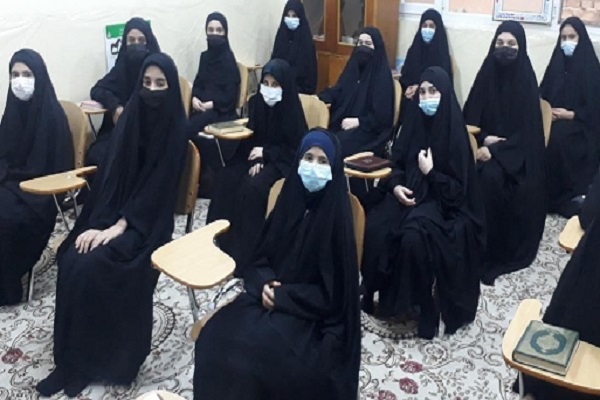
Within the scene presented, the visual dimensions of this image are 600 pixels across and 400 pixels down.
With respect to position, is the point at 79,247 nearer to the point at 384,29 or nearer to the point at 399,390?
the point at 399,390

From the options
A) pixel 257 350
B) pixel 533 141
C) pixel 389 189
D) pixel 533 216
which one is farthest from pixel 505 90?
pixel 257 350

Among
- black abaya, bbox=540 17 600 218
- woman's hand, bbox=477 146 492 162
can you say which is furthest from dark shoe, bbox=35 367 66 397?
black abaya, bbox=540 17 600 218

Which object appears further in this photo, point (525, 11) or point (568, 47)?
point (525, 11)

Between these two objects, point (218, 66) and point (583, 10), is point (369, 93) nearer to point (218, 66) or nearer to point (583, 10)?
point (218, 66)

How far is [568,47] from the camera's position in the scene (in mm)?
4555

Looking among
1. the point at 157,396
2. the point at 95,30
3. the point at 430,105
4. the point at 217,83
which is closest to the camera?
the point at 157,396

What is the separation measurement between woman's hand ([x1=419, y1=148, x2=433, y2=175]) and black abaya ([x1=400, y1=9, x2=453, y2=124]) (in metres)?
2.16

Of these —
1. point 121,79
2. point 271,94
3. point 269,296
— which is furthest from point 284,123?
point 269,296

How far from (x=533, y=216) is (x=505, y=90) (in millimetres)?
766

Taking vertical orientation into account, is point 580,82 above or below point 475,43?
below

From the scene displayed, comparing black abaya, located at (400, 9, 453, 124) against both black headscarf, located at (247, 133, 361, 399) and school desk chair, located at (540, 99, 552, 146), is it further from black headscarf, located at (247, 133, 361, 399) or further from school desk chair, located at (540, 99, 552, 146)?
black headscarf, located at (247, 133, 361, 399)

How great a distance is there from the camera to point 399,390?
8.72 feet

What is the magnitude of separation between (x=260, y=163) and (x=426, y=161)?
1.09m

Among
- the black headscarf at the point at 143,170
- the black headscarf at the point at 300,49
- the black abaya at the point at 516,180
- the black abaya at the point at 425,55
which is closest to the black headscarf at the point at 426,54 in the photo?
the black abaya at the point at 425,55
